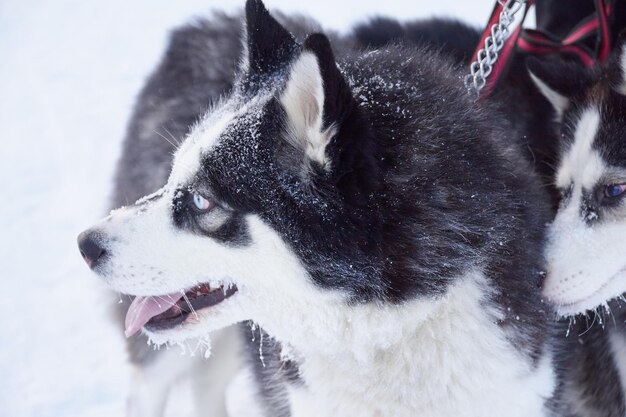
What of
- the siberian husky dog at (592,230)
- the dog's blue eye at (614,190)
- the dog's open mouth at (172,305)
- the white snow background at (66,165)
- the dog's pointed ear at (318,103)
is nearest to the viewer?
the dog's pointed ear at (318,103)

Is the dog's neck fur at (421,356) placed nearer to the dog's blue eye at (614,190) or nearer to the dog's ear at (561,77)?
the dog's blue eye at (614,190)

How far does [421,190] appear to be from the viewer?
1598 mm

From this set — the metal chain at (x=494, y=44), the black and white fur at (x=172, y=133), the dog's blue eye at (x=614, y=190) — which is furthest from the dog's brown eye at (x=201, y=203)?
the dog's blue eye at (x=614, y=190)

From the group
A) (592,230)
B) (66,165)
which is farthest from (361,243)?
(66,165)

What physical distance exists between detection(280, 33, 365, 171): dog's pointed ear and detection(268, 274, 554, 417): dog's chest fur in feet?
1.37

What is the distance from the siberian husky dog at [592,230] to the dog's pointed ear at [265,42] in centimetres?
92

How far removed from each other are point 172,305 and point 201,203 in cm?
31

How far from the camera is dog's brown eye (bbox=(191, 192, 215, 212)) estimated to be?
1.68m

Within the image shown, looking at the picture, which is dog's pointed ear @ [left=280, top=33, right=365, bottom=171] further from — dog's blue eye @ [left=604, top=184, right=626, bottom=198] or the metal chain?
dog's blue eye @ [left=604, top=184, right=626, bottom=198]

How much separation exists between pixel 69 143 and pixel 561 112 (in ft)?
12.3

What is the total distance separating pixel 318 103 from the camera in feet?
4.88

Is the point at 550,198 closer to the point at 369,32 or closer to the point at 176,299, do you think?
the point at 369,32

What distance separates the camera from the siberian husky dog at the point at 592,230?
198 cm

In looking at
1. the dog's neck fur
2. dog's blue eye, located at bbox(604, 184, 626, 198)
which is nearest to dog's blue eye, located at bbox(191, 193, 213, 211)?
the dog's neck fur
